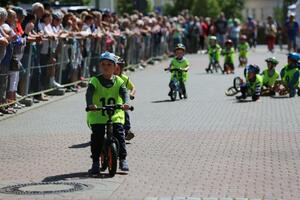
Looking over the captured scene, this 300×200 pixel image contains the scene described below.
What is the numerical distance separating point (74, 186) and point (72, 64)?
46.3 ft

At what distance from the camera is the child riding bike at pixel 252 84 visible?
22469mm

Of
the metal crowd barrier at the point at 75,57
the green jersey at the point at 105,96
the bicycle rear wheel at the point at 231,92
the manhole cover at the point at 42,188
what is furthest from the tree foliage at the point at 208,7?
the manhole cover at the point at 42,188

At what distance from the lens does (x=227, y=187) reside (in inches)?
420

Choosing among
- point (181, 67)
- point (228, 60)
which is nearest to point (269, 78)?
point (181, 67)

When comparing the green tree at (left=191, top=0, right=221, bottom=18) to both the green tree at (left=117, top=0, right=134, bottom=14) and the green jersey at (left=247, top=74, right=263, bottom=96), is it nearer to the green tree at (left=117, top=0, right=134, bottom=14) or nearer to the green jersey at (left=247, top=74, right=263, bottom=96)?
the green tree at (left=117, top=0, right=134, bottom=14)

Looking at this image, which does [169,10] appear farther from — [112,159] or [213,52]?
[112,159]

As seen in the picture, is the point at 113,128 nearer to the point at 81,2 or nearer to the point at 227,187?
the point at 227,187

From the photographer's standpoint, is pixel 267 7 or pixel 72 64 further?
pixel 267 7

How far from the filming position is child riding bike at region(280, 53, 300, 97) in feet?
76.6

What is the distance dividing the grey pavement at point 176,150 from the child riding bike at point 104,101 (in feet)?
0.86

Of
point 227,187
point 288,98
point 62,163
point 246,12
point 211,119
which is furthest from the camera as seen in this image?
point 246,12

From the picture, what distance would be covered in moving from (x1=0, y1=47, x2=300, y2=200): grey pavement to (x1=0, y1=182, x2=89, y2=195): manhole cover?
0.51 ft

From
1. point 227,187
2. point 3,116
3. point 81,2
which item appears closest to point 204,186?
point 227,187

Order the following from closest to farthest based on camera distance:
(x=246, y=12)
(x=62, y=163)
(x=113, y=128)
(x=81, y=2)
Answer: (x=113, y=128) → (x=62, y=163) → (x=81, y=2) → (x=246, y=12)
